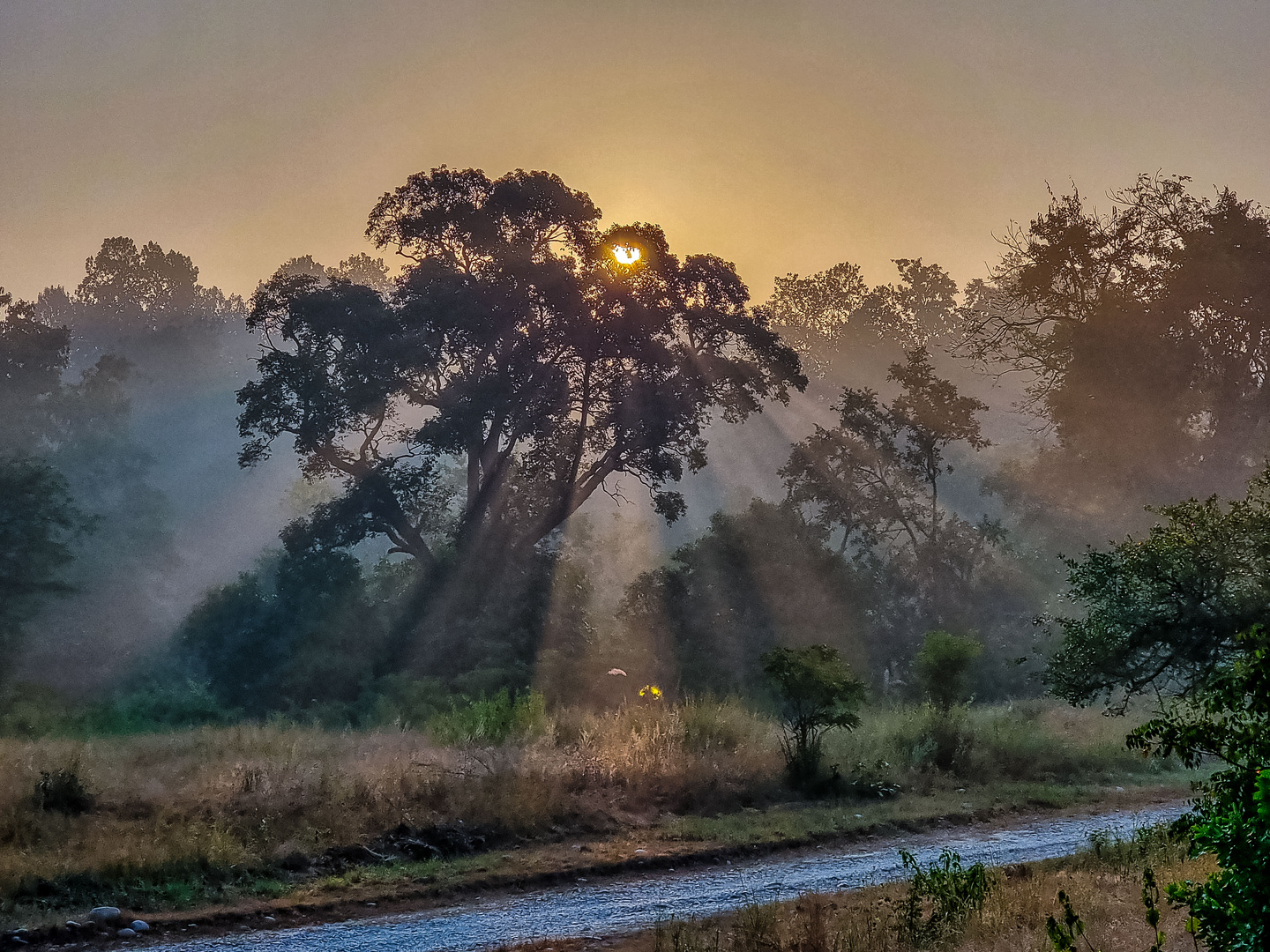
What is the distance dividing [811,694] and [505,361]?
68.5ft

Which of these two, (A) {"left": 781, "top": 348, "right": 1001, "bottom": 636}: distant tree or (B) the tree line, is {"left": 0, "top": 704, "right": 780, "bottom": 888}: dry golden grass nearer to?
(B) the tree line

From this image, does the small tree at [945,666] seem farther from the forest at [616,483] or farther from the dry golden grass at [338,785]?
the dry golden grass at [338,785]

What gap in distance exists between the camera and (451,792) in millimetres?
15492

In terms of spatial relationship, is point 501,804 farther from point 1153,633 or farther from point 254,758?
point 1153,633

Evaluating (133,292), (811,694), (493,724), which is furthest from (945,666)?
(133,292)

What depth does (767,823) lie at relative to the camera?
16.1 meters

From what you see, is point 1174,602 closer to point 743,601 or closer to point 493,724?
point 493,724

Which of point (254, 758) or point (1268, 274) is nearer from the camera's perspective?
point (254, 758)

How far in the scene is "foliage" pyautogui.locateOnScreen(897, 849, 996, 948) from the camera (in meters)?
8.90

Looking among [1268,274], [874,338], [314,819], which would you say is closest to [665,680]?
[314,819]

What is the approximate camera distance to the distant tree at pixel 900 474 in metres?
42.5

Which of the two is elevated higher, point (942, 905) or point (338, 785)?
point (338, 785)

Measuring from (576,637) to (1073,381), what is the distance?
2144 centimetres

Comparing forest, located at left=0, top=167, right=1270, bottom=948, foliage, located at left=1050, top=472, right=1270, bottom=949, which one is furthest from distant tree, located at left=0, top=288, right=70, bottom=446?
foliage, located at left=1050, top=472, right=1270, bottom=949
